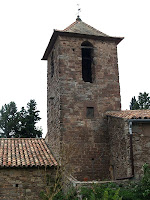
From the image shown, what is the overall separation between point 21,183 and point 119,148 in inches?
177

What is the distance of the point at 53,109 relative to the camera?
1505 cm

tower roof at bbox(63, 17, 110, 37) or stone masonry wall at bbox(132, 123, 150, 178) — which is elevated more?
tower roof at bbox(63, 17, 110, 37)

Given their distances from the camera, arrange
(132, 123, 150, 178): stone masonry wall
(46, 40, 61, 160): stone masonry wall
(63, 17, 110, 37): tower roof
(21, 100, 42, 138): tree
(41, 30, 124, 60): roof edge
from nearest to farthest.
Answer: (132, 123, 150, 178): stone masonry wall, (46, 40, 61, 160): stone masonry wall, (41, 30, 124, 60): roof edge, (63, 17, 110, 37): tower roof, (21, 100, 42, 138): tree

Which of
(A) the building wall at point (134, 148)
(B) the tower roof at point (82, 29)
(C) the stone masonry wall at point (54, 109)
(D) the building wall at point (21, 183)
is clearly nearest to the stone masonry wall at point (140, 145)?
(A) the building wall at point (134, 148)

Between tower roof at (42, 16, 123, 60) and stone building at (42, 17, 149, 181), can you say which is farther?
tower roof at (42, 16, 123, 60)

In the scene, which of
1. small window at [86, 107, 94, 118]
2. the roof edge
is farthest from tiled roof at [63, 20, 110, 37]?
small window at [86, 107, 94, 118]

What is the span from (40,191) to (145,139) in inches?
200

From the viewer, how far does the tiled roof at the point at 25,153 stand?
12.9 m

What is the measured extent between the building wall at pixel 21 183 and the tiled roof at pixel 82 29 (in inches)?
279

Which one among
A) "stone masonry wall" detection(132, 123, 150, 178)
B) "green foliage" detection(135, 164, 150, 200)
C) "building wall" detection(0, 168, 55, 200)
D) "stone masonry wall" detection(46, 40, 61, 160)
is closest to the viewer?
"green foliage" detection(135, 164, 150, 200)

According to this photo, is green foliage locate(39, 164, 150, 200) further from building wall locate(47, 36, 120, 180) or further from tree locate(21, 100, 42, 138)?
tree locate(21, 100, 42, 138)

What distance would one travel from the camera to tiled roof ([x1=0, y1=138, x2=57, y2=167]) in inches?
508

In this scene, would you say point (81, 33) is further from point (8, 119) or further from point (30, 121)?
point (8, 119)

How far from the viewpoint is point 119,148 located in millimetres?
12367
